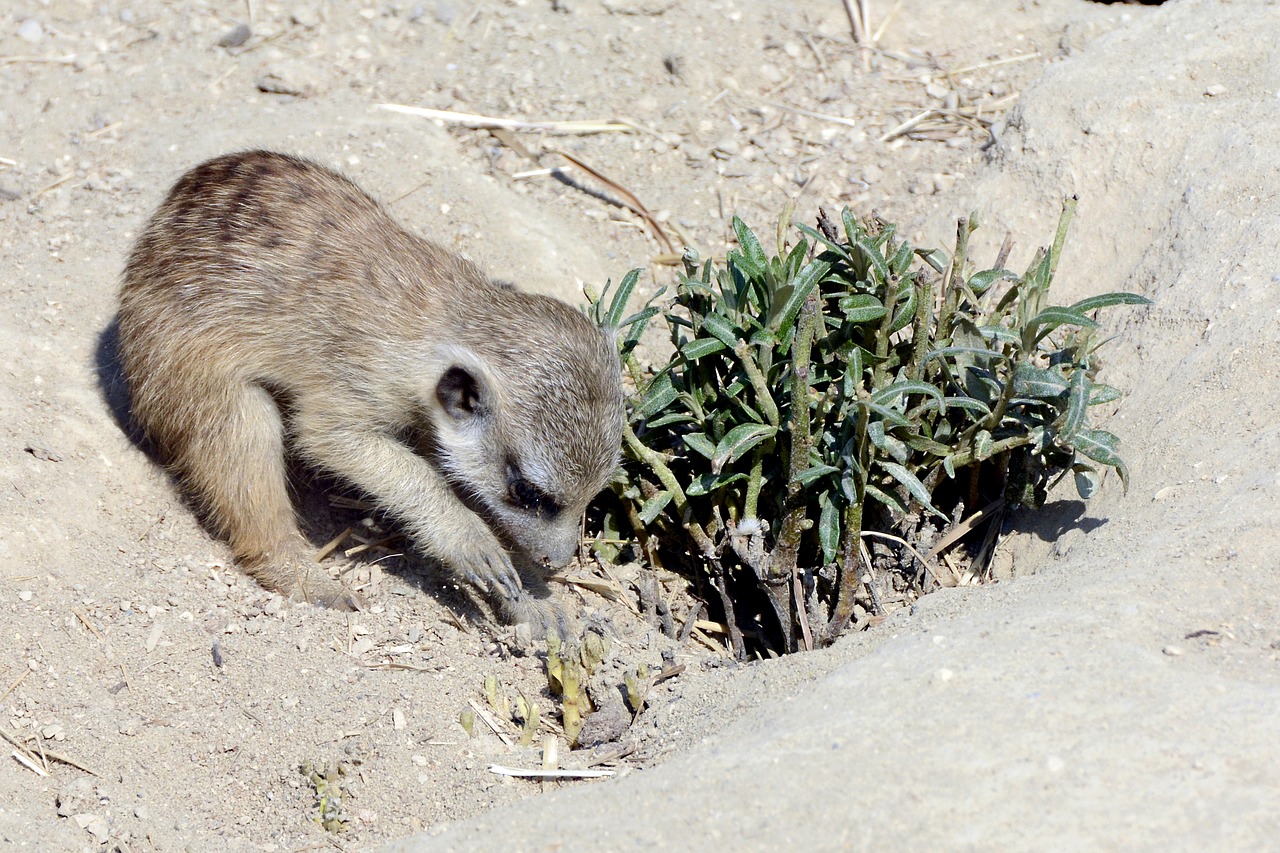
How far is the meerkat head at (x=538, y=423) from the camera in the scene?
4.06 m

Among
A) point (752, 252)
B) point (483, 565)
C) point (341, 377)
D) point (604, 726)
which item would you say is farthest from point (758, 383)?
point (341, 377)

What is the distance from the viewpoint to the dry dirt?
2.62m

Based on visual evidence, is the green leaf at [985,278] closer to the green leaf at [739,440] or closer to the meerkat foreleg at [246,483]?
the green leaf at [739,440]

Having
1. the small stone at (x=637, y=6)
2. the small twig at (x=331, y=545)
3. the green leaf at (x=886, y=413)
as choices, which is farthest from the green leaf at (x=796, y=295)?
the small stone at (x=637, y=6)

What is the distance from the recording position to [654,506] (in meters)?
4.13

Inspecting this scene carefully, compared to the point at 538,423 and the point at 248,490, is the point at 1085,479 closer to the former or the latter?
the point at 538,423

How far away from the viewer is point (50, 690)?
145 inches

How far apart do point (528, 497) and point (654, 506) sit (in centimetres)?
48

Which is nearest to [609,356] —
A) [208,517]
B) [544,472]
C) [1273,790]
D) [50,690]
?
[544,472]

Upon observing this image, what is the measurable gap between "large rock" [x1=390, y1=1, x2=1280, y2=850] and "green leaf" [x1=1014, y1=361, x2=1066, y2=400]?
0.50 metres

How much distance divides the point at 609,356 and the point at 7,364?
2.62 metres

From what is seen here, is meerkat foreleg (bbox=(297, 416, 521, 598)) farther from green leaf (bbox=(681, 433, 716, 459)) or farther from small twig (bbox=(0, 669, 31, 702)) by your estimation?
small twig (bbox=(0, 669, 31, 702))

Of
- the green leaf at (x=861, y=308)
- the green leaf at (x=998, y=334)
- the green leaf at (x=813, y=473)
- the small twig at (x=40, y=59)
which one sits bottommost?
the green leaf at (x=813, y=473)

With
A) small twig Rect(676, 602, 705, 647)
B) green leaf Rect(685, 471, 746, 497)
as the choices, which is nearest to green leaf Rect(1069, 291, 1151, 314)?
green leaf Rect(685, 471, 746, 497)
